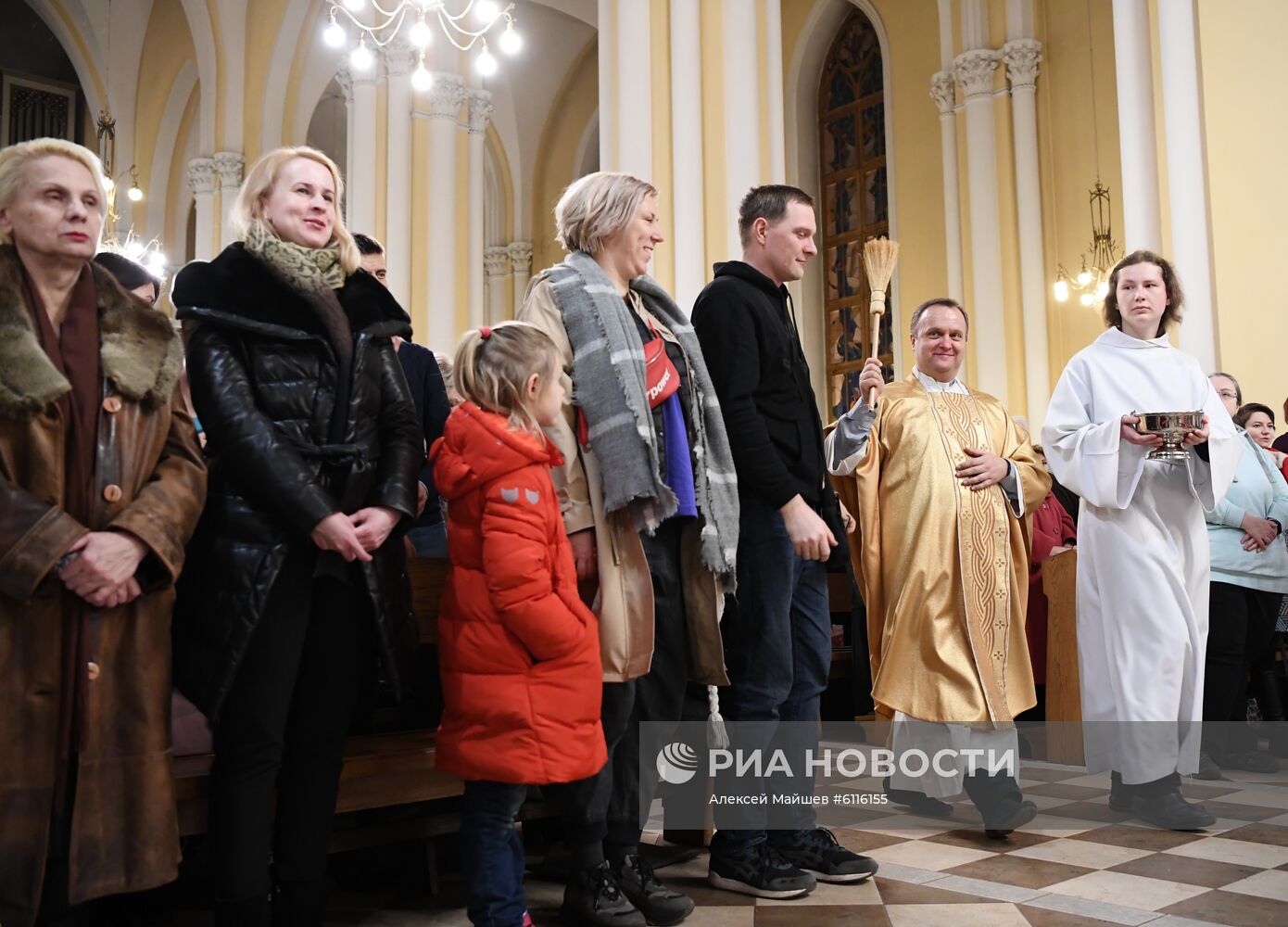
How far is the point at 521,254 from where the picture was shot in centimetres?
1802

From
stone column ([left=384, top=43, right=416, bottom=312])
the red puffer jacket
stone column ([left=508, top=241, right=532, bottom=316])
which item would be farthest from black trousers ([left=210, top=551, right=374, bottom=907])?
stone column ([left=508, top=241, right=532, bottom=316])

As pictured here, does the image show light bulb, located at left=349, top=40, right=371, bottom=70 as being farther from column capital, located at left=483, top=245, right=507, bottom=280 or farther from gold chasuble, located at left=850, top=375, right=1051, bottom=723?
column capital, located at left=483, top=245, right=507, bottom=280

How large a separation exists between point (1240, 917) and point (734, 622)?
1.24m

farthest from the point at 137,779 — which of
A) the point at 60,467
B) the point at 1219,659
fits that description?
the point at 1219,659

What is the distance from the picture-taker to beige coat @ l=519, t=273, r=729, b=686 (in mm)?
2422

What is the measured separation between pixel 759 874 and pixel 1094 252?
9228 mm

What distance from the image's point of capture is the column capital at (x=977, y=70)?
11.4 meters

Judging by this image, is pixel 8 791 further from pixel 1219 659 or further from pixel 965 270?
pixel 965 270

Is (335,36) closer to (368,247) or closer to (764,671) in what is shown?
(368,247)

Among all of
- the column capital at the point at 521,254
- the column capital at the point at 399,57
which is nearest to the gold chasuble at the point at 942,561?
the column capital at the point at 399,57

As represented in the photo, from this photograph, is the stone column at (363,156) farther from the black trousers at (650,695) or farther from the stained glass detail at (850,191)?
the black trousers at (650,695)

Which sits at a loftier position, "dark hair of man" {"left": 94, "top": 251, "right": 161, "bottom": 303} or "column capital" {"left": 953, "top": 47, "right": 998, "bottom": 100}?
"column capital" {"left": 953, "top": 47, "right": 998, "bottom": 100}

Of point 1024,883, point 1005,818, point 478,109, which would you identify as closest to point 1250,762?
point 1005,818

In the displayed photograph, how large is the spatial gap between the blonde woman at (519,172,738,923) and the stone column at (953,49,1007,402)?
9.09m
